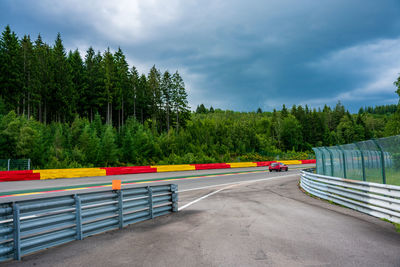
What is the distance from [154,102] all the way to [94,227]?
70506mm

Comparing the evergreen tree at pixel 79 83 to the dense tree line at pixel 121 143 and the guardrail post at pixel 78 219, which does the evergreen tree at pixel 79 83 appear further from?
the guardrail post at pixel 78 219

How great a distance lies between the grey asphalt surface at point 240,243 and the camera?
461 cm

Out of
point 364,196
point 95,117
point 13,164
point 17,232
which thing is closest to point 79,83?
point 95,117

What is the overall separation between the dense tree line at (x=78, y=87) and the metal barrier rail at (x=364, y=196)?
49.9 metres

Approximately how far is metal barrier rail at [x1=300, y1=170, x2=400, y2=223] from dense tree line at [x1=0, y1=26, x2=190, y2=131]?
49.9 m

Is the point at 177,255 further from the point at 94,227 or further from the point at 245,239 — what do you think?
the point at 94,227

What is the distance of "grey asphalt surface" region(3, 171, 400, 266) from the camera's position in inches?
181

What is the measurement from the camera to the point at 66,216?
18.9 feet

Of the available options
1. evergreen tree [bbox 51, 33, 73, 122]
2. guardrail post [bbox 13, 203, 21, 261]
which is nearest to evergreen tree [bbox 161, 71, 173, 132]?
evergreen tree [bbox 51, 33, 73, 122]

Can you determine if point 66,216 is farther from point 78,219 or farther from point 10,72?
point 10,72

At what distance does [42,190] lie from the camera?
1625 cm

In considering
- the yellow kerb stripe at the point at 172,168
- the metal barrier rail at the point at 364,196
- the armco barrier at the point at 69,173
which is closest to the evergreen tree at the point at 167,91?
the yellow kerb stripe at the point at 172,168

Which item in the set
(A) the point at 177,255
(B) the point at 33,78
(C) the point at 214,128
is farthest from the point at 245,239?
(C) the point at 214,128

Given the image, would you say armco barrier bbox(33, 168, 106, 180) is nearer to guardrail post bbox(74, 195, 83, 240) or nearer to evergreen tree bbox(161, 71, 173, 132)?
guardrail post bbox(74, 195, 83, 240)
